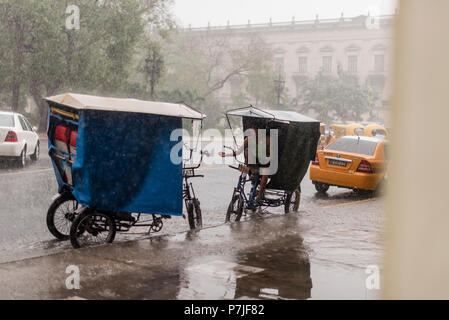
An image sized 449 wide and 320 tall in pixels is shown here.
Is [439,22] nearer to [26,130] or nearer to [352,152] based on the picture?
[352,152]

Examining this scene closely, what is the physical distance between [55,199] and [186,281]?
9.16 feet

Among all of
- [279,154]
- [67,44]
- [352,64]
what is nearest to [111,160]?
[279,154]

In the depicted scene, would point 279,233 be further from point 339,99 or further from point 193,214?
point 339,99

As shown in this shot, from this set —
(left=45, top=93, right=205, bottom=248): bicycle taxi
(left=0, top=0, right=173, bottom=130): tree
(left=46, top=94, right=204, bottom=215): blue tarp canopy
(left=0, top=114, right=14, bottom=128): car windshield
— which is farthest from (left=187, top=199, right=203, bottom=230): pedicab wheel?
(left=0, top=0, right=173, bottom=130): tree

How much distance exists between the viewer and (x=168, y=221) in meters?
9.65

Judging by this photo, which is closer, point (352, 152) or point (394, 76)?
point (394, 76)

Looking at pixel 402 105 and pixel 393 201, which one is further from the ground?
pixel 402 105

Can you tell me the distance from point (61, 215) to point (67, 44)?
984 inches

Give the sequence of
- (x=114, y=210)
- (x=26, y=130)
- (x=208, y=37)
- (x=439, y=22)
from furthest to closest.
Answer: (x=208, y=37), (x=26, y=130), (x=114, y=210), (x=439, y=22)

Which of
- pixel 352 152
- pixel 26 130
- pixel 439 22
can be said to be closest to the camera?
pixel 439 22

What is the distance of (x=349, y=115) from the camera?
60.1 m

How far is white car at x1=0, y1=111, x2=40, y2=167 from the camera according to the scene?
49.7ft

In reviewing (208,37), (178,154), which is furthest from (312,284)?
(208,37)

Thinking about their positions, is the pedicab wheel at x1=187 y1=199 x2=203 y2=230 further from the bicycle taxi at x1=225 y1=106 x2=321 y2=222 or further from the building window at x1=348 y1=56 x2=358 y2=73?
the building window at x1=348 y1=56 x2=358 y2=73
